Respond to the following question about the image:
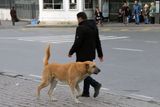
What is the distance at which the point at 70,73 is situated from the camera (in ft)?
28.6

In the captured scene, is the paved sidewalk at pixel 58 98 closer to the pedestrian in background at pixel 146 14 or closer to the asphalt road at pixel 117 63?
the asphalt road at pixel 117 63

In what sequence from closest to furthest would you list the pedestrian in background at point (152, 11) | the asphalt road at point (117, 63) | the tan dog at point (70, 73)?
the tan dog at point (70, 73), the asphalt road at point (117, 63), the pedestrian in background at point (152, 11)

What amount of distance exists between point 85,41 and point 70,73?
89 cm

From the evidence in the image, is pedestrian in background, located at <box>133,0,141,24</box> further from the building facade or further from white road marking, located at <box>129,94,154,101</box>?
white road marking, located at <box>129,94,154,101</box>

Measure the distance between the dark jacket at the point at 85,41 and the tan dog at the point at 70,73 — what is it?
51 cm

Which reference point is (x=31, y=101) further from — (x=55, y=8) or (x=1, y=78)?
(x=55, y=8)

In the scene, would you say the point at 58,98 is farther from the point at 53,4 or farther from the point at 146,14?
the point at 53,4

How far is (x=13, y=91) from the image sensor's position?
10438 mm

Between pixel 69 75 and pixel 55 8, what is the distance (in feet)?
109

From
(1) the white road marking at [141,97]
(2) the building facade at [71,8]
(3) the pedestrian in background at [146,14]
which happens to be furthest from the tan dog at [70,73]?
(2) the building facade at [71,8]

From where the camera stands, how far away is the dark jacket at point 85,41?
364 inches

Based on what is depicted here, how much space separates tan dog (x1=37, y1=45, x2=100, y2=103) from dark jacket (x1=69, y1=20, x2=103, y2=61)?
51 centimetres

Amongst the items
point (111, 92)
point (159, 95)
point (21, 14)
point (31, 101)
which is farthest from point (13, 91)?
point (21, 14)

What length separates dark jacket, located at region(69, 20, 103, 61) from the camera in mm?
9258
